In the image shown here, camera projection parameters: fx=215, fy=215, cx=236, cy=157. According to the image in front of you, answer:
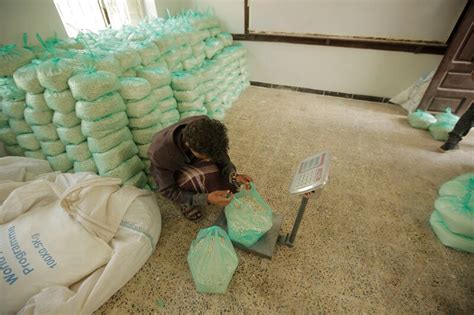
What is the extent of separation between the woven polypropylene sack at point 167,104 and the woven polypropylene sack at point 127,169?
0.41 metres

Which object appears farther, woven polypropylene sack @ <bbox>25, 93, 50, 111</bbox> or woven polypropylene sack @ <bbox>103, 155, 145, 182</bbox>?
woven polypropylene sack @ <bbox>103, 155, 145, 182</bbox>

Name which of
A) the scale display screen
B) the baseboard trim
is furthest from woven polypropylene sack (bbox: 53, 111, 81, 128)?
the baseboard trim

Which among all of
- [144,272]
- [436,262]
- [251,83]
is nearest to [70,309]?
[144,272]

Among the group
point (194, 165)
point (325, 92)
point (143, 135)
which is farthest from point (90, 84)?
point (325, 92)

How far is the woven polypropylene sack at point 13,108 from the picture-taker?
3.78 ft

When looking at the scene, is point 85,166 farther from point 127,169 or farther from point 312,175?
point 312,175

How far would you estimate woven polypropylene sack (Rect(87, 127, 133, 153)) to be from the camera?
1159mm

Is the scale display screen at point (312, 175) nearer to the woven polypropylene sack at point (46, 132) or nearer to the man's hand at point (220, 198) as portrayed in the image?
the man's hand at point (220, 198)

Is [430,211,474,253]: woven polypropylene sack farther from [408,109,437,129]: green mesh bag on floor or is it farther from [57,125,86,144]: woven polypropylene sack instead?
[57,125,86,144]: woven polypropylene sack

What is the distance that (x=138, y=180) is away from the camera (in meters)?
1.40

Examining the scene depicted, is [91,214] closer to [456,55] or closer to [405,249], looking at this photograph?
[405,249]

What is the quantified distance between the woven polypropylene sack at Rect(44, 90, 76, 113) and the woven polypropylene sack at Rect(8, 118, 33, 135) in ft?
0.99

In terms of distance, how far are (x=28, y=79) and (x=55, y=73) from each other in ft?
0.52

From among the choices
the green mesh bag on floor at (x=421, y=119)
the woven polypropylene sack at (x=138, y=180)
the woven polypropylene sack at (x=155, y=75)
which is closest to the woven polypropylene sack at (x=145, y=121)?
the woven polypropylene sack at (x=155, y=75)
